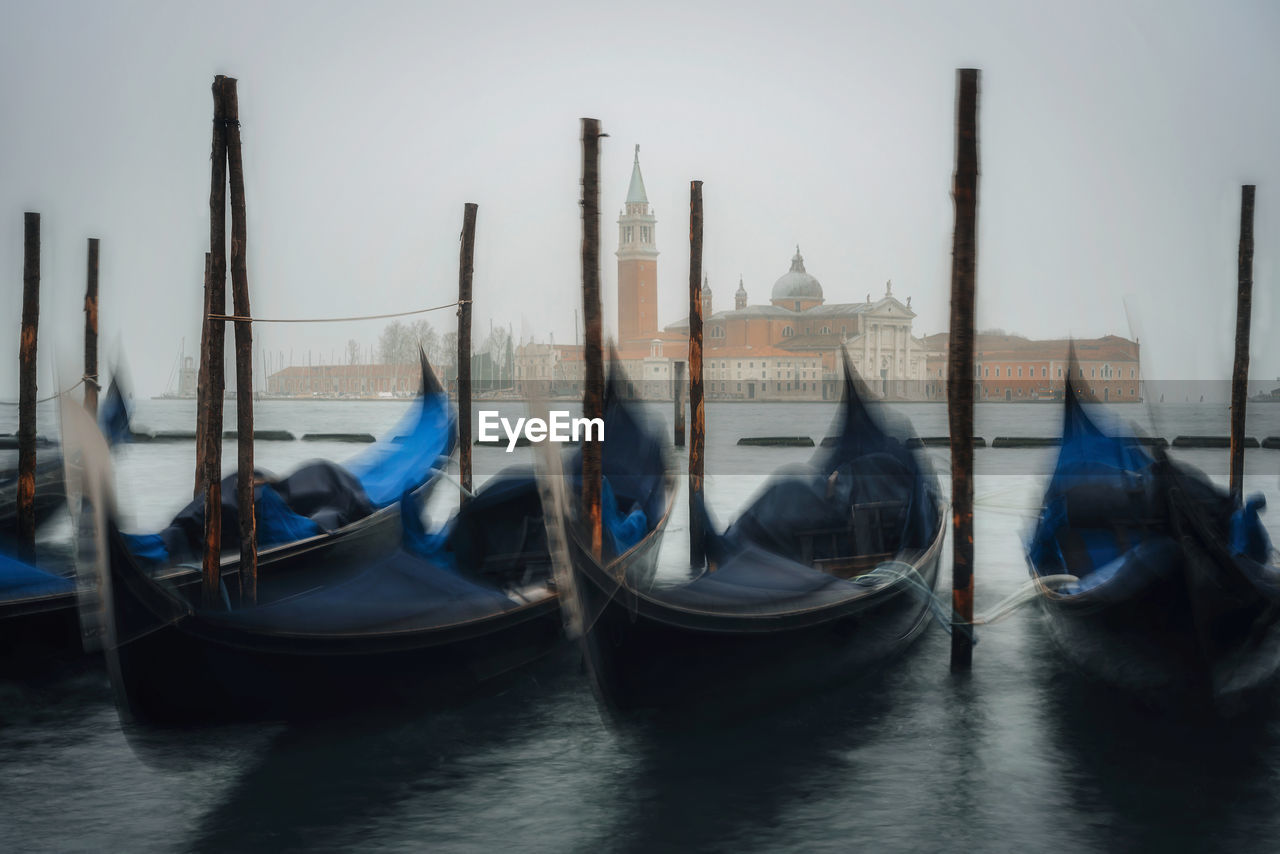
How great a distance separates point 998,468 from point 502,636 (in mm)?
15879

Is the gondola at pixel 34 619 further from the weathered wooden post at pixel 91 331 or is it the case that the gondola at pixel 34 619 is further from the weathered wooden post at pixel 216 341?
the weathered wooden post at pixel 91 331

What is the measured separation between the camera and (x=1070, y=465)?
4.79 meters

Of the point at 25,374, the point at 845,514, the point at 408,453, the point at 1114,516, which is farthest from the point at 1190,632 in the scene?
the point at 25,374

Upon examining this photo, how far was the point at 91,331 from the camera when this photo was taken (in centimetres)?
649

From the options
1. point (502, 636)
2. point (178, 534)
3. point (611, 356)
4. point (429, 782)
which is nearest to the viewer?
point (429, 782)

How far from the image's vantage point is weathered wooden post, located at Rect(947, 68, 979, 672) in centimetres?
381

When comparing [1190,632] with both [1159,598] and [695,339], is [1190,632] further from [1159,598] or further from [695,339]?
[695,339]

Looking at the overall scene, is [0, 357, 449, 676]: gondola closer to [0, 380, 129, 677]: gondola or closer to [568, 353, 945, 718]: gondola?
[0, 380, 129, 677]: gondola

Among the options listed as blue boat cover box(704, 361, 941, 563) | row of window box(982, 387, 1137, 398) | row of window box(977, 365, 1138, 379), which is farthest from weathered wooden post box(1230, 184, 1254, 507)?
row of window box(982, 387, 1137, 398)

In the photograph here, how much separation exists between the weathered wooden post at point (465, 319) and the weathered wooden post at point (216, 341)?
6.20ft

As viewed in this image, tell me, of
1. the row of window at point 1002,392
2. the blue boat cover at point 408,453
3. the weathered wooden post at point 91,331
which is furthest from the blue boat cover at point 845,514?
the row of window at point 1002,392

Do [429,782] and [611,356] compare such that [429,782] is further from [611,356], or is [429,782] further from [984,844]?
[611,356]

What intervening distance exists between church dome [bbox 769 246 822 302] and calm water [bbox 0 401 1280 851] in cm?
5408

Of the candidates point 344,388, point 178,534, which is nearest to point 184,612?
point 178,534
